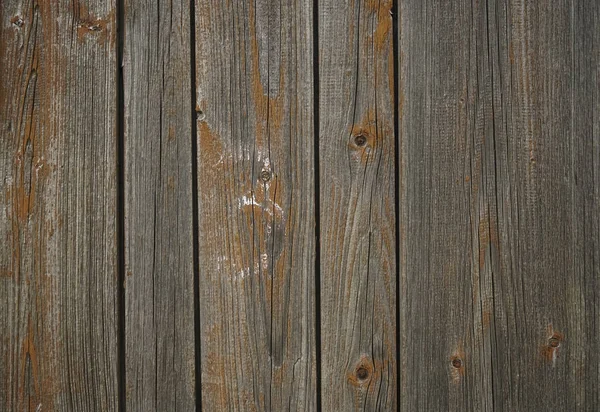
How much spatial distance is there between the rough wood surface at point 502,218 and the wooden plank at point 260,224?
0.22 meters

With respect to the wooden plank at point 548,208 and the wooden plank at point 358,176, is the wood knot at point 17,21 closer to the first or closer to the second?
the wooden plank at point 358,176

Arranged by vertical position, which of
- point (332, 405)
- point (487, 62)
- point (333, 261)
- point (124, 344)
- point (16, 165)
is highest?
point (487, 62)

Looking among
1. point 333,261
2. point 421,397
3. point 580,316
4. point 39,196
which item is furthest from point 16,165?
point 580,316

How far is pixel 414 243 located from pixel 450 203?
121mm

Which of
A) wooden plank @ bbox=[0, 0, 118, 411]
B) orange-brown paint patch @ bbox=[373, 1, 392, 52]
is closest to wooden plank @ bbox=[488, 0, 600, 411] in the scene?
orange-brown paint patch @ bbox=[373, 1, 392, 52]

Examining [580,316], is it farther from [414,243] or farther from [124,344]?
[124,344]

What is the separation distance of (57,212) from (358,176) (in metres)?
0.69

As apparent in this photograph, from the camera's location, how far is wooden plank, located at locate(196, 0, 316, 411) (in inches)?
42.0

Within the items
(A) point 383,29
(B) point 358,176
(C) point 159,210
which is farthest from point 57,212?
(A) point 383,29

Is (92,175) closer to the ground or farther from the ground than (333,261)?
farther from the ground

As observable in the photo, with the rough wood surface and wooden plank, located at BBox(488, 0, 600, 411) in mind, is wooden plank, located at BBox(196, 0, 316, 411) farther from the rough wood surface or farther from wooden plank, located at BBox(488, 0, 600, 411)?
wooden plank, located at BBox(488, 0, 600, 411)

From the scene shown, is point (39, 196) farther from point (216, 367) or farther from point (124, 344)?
point (216, 367)

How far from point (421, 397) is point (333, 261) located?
0.36 m

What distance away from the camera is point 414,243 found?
1062 millimetres
